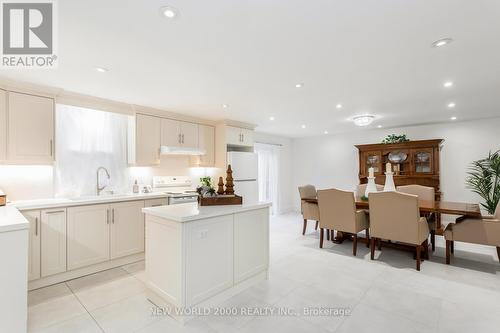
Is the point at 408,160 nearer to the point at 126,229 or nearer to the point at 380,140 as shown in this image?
the point at 380,140

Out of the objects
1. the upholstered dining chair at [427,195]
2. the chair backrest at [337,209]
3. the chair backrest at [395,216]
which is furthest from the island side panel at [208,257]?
the upholstered dining chair at [427,195]

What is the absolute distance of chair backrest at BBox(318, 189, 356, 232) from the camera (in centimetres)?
350

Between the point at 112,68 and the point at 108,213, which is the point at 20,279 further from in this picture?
the point at 112,68

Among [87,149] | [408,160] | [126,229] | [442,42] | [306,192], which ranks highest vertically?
[442,42]

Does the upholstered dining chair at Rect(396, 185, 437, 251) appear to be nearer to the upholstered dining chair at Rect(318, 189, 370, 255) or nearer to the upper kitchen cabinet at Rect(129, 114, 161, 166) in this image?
the upholstered dining chair at Rect(318, 189, 370, 255)

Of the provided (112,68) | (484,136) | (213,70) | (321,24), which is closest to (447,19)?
(321,24)

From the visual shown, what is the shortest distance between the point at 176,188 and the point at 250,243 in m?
2.41

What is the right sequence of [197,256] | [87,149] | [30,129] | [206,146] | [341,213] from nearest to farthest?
[197,256], [30,129], [87,149], [341,213], [206,146]

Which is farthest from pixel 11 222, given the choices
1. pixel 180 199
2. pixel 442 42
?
pixel 442 42

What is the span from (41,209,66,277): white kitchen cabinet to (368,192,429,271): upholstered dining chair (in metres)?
3.79

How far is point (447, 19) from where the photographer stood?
1610 mm

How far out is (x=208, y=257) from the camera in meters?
2.12

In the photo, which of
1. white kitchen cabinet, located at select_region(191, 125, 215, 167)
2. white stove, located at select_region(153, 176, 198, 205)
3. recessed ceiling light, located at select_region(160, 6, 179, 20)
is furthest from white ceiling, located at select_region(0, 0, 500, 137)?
white stove, located at select_region(153, 176, 198, 205)

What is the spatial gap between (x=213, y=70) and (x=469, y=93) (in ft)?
11.0
